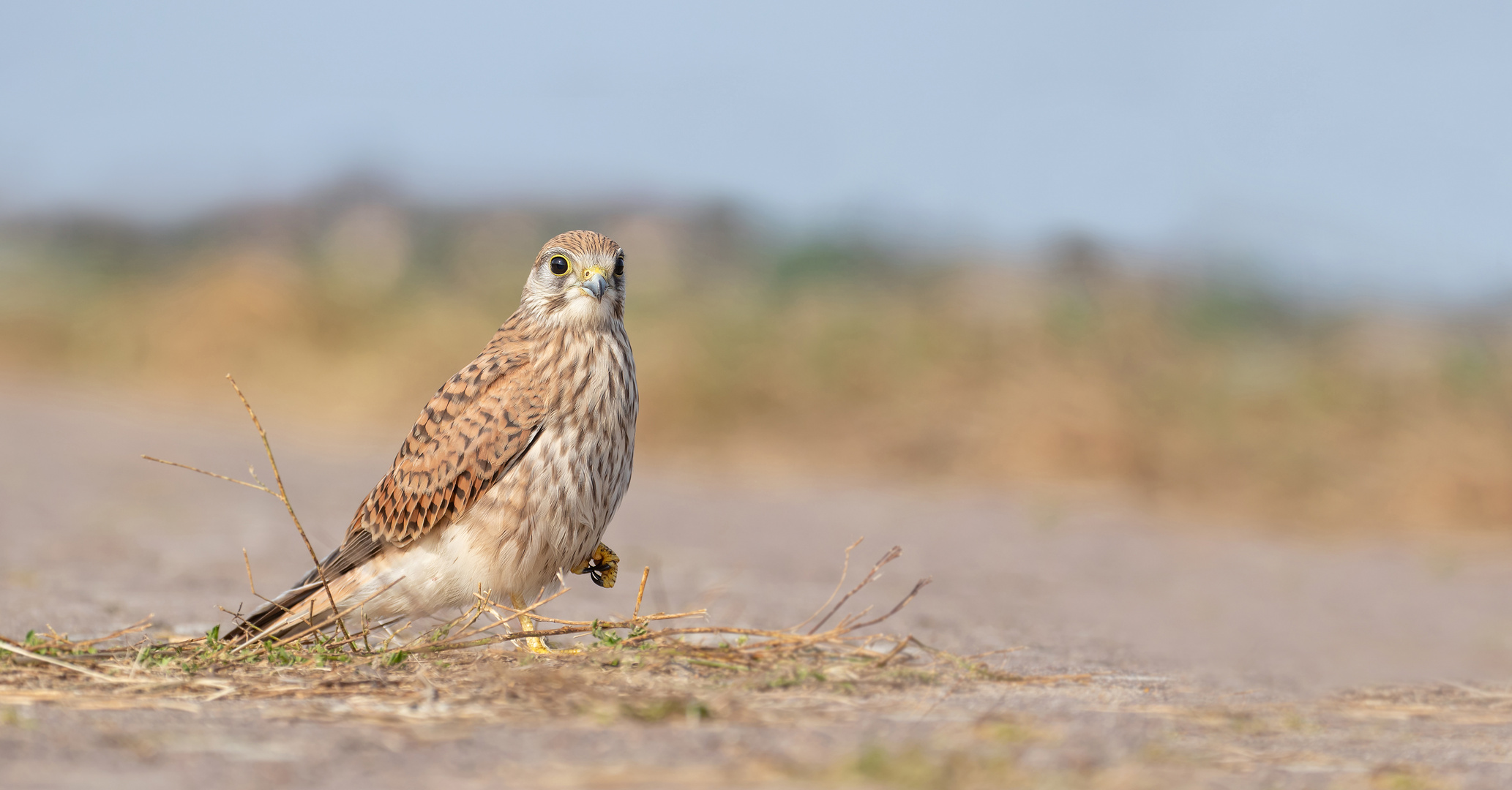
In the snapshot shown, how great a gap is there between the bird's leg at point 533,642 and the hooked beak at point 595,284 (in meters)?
1.00

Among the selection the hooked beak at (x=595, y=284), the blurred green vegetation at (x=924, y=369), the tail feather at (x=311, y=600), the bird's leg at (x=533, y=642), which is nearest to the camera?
the bird's leg at (x=533, y=642)

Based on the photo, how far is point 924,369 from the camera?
1248 centimetres

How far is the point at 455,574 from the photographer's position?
4113 millimetres

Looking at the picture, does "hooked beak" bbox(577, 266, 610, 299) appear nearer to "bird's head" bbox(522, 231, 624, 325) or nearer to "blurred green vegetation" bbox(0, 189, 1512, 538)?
"bird's head" bbox(522, 231, 624, 325)

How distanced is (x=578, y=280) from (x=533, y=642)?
→ 3.97 feet

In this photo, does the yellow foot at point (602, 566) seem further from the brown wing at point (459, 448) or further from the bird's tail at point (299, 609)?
the bird's tail at point (299, 609)

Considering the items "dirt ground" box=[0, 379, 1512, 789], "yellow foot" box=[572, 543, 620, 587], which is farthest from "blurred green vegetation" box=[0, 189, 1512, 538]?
"yellow foot" box=[572, 543, 620, 587]

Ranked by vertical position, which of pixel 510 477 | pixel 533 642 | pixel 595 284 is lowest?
pixel 533 642

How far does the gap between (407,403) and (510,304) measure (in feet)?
6.92

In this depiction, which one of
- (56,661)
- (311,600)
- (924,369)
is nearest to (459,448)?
(311,600)

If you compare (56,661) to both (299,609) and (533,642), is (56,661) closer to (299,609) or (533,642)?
(299,609)

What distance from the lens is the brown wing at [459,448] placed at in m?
4.04

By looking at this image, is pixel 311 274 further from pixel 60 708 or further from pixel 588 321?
pixel 60 708

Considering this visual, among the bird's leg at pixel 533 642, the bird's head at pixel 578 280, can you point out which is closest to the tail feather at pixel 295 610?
the bird's leg at pixel 533 642
